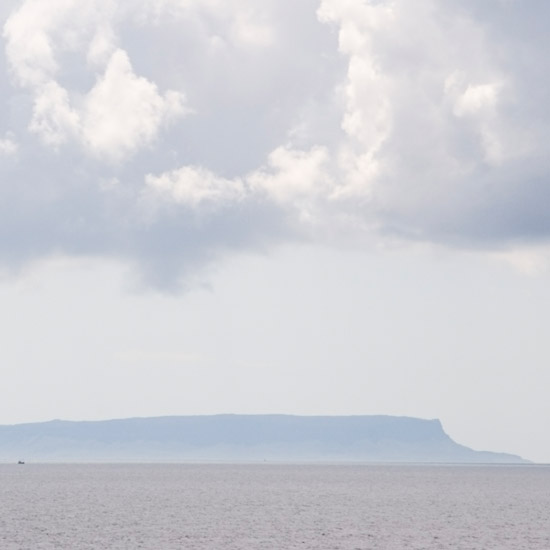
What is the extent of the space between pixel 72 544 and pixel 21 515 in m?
39.0

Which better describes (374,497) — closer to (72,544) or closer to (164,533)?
(164,533)

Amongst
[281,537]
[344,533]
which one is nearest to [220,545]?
[281,537]

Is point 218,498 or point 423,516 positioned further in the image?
point 218,498

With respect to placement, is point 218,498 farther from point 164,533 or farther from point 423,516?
point 164,533

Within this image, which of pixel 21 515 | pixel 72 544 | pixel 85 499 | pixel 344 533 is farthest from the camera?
pixel 85 499

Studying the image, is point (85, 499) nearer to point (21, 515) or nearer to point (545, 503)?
point (21, 515)

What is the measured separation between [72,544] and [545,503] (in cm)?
9877

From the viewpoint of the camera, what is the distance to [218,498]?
575ft

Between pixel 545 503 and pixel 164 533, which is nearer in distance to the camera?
pixel 164 533

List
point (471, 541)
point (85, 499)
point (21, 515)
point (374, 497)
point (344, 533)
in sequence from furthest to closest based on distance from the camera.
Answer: point (374, 497)
point (85, 499)
point (21, 515)
point (344, 533)
point (471, 541)

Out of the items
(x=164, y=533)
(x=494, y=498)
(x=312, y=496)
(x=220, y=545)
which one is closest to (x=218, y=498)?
(x=312, y=496)

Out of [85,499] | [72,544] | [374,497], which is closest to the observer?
[72,544]

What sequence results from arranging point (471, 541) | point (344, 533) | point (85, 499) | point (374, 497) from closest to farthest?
point (471, 541) < point (344, 533) < point (85, 499) < point (374, 497)

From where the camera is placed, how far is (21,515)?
416ft
